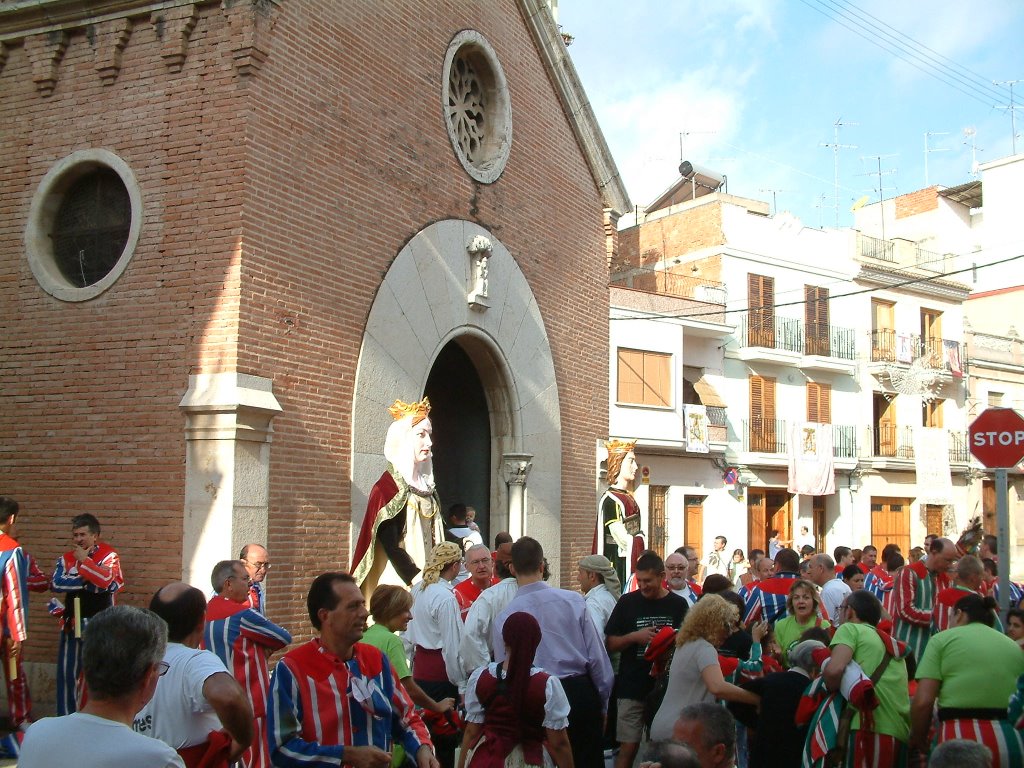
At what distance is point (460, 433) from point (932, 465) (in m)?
26.2

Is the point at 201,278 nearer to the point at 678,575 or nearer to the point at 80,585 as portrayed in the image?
the point at 80,585

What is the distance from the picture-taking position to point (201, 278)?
32.2 ft

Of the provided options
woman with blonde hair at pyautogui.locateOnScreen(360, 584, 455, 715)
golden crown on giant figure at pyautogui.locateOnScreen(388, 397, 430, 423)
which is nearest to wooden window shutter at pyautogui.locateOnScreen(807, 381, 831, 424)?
golden crown on giant figure at pyautogui.locateOnScreen(388, 397, 430, 423)

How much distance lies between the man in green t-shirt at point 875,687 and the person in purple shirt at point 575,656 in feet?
4.24

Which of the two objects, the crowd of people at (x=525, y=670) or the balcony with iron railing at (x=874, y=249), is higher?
the balcony with iron railing at (x=874, y=249)

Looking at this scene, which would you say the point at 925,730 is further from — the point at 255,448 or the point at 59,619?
the point at 59,619

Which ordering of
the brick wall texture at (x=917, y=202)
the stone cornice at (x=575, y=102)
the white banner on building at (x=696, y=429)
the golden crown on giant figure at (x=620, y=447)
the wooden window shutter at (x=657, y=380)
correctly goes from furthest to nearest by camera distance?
the brick wall texture at (x=917, y=202), the white banner on building at (x=696, y=429), the wooden window shutter at (x=657, y=380), the stone cornice at (x=575, y=102), the golden crown on giant figure at (x=620, y=447)

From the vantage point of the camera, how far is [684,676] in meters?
5.96

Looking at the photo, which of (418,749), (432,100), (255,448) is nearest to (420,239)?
(432,100)

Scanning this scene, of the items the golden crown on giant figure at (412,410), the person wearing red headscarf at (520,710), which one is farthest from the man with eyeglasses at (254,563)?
the golden crown on giant figure at (412,410)

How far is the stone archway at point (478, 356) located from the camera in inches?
452

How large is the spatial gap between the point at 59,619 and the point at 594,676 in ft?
19.3

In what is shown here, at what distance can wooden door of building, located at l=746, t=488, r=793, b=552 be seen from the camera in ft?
104

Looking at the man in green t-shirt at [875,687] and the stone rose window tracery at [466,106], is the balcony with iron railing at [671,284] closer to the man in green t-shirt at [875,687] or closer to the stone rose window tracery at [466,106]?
the stone rose window tracery at [466,106]
